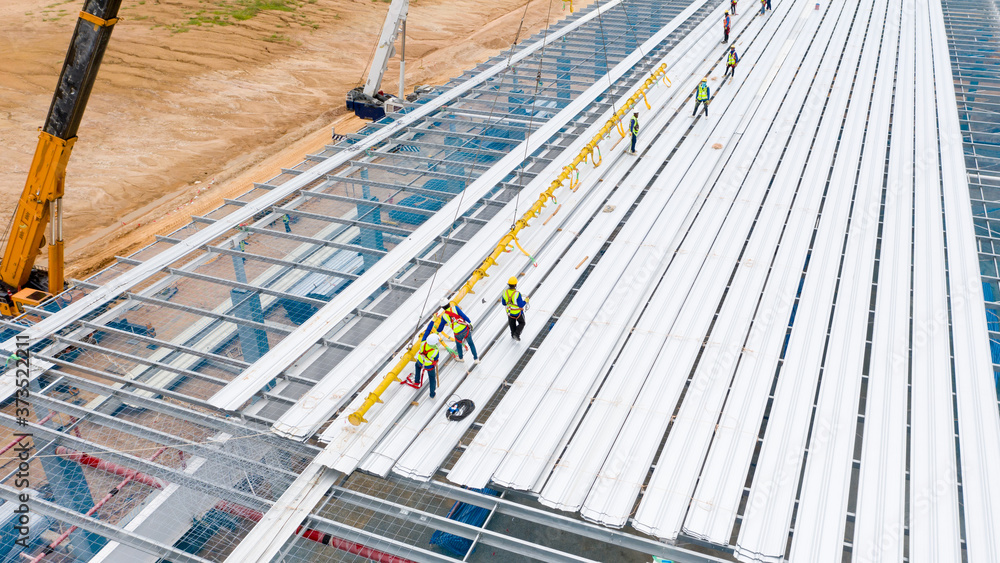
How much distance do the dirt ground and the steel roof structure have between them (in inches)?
512

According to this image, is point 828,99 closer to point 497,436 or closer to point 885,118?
point 885,118

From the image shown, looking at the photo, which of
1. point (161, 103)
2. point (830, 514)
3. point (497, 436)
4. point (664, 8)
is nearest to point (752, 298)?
point (830, 514)

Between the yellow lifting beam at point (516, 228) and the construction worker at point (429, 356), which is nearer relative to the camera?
the construction worker at point (429, 356)

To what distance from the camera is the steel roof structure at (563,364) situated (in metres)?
9.99

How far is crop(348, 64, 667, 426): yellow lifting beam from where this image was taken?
11.6 metres

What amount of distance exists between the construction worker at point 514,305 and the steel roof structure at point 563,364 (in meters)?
0.53

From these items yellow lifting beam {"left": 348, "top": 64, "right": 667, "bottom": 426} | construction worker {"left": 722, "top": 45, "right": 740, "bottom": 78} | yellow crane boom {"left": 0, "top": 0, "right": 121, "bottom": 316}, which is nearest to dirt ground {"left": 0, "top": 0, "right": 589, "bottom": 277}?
yellow crane boom {"left": 0, "top": 0, "right": 121, "bottom": 316}

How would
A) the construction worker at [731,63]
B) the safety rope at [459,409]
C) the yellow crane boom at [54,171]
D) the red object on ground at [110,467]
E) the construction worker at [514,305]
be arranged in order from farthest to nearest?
the construction worker at [731,63] → the yellow crane boom at [54,171] → the construction worker at [514,305] → the safety rope at [459,409] → the red object on ground at [110,467]

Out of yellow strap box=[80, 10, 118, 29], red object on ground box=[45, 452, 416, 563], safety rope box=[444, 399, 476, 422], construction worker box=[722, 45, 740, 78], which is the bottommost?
red object on ground box=[45, 452, 416, 563]

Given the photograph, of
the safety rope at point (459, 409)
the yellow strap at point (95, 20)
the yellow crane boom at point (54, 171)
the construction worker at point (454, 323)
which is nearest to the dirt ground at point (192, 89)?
the yellow crane boom at point (54, 171)

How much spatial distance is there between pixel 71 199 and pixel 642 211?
1045 inches

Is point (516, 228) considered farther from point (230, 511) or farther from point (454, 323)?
point (230, 511)

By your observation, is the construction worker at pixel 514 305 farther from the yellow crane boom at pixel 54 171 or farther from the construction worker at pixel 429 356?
the yellow crane boom at pixel 54 171

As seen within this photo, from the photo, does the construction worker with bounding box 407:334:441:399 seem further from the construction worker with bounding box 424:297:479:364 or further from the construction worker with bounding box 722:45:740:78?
the construction worker with bounding box 722:45:740:78
